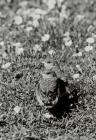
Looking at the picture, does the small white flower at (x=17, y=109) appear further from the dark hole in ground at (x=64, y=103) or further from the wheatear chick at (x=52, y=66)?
the wheatear chick at (x=52, y=66)

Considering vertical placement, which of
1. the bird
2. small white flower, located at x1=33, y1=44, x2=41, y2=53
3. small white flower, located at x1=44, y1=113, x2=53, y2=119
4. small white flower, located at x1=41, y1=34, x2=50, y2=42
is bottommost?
small white flower, located at x1=44, y1=113, x2=53, y2=119

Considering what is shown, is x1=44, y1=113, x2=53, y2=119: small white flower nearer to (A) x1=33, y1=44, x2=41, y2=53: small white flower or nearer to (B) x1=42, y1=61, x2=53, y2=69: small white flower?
(B) x1=42, y1=61, x2=53, y2=69: small white flower

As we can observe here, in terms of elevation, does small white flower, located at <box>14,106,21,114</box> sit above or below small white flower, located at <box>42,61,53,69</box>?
below

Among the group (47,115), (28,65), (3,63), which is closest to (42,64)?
(28,65)

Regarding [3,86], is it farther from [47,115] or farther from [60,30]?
[60,30]

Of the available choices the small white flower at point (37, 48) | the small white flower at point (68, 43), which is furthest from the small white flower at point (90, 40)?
the small white flower at point (37, 48)

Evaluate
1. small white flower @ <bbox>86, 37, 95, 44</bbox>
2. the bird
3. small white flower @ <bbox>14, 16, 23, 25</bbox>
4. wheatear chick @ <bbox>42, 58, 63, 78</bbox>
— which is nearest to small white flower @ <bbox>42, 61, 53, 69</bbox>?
wheatear chick @ <bbox>42, 58, 63, 78</bbox>
